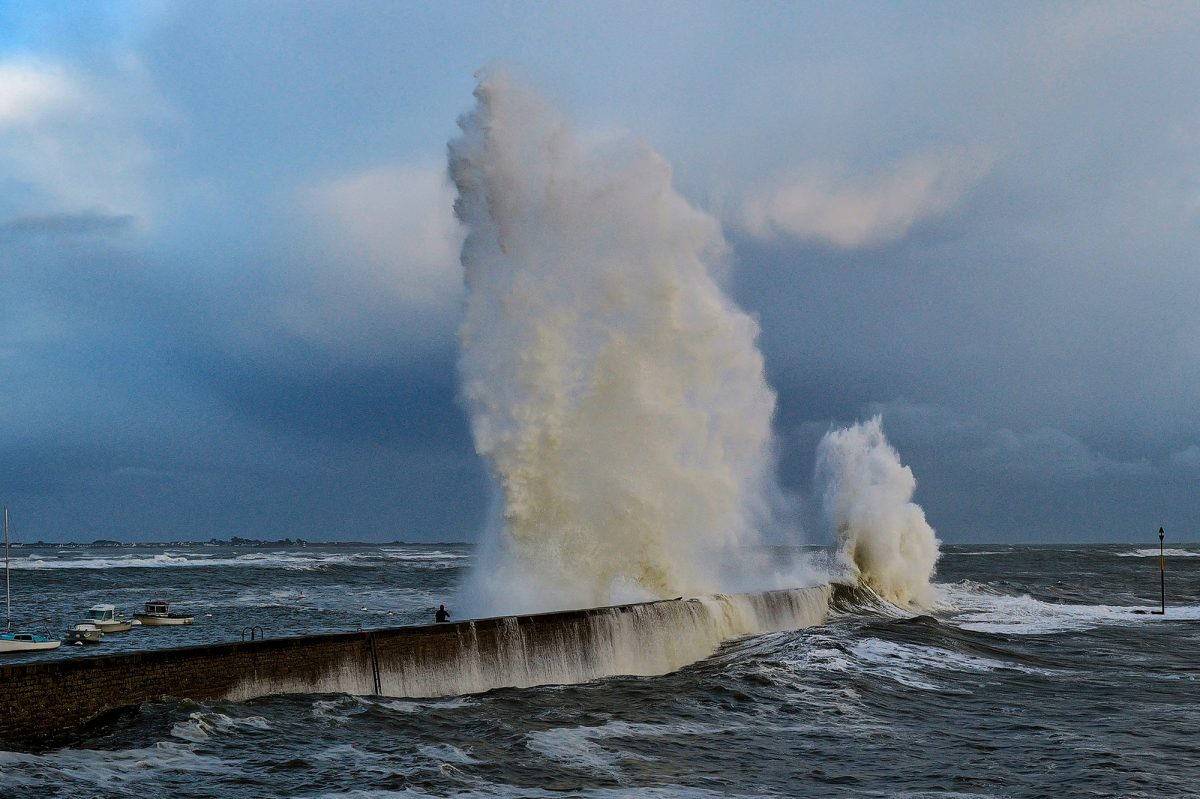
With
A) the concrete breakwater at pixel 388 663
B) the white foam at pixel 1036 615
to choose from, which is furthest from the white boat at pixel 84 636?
the white foam at pixel 1036 615

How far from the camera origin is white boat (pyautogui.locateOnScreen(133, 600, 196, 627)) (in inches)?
1323

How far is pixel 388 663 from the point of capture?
1359cm

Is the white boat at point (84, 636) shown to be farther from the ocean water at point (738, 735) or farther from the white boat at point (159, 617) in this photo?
the ocean water at point (738, 735)

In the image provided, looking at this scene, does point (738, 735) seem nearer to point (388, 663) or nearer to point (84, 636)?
point (388, 663)

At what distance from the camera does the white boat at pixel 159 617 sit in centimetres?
3361

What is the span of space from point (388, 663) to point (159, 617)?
23.8 meters

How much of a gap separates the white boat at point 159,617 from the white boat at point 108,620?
→ 458 millimetres

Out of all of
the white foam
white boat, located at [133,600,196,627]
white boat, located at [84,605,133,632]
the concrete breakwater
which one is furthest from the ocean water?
white boat, located at [84,605,133,632]

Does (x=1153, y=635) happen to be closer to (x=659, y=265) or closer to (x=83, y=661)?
(x=659, y=265)

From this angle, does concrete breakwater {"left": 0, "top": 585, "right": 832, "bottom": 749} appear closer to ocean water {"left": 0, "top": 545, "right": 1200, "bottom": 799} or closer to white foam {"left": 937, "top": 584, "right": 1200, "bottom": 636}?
ocean water {"left": 0, "top": 545, "right": 1200, "bottom": 799}

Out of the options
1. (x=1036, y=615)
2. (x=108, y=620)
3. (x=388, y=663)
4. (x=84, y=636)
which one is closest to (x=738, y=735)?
(x=388, y=663)

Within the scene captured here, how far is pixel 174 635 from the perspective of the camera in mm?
29719

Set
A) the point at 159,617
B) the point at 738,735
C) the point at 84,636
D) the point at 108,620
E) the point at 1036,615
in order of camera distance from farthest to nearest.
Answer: the point at 159,617
the point at 1036,615
the point at 108,620
the point at 84,636
the point at 738,735

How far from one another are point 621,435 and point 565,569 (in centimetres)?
→ 356
